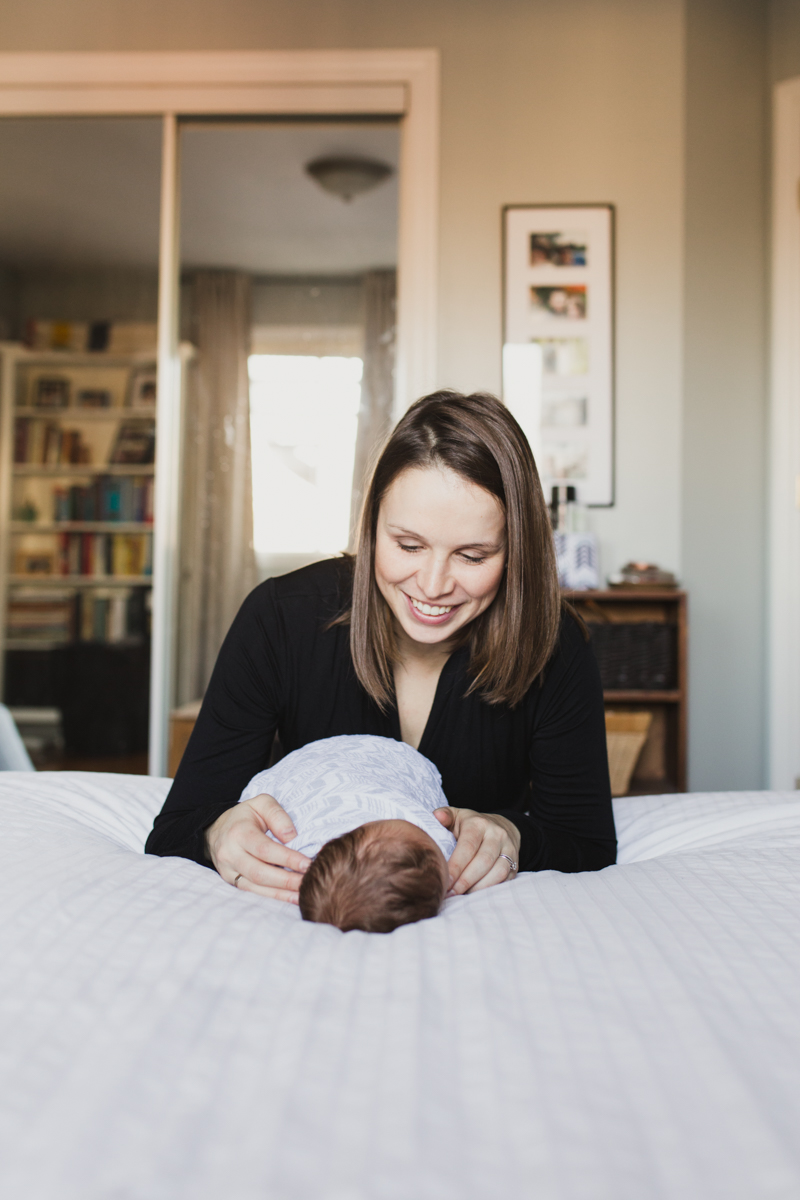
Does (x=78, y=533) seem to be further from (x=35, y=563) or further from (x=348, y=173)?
(x=348, y=173)

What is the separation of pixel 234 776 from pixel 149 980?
60cm

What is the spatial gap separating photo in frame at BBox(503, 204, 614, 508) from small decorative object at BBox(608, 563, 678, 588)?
35 cm

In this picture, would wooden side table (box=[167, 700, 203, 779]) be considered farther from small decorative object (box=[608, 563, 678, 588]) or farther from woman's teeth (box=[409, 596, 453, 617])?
woman's teeth (box=[409, 596, 453, 617])

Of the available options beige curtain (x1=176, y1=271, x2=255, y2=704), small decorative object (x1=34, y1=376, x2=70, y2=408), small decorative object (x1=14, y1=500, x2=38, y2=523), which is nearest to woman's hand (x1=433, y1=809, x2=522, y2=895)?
beige curtain (x1=176, y1=271, x2=255, y2=704)

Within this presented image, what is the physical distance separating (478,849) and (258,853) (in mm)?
239

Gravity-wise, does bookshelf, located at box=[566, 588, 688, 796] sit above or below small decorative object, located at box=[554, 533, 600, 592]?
below

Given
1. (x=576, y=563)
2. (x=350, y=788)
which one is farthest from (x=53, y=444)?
(x=350, y=788)

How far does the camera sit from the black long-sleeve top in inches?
45.8

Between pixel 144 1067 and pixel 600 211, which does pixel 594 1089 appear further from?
pixel 600 211

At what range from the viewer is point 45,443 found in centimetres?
412

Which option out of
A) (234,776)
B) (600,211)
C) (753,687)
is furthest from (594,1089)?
(600,211)

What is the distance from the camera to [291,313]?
335 cm

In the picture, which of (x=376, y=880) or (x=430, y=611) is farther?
(x=430, y=611)

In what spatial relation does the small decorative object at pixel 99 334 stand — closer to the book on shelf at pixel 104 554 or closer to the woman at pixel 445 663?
the book on shelf at pixel 104 554
